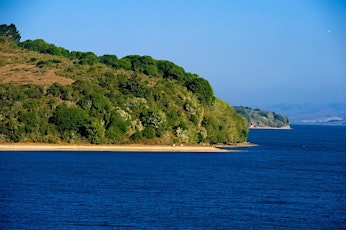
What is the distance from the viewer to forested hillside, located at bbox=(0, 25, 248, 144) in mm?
130125

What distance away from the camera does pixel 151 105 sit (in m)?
144

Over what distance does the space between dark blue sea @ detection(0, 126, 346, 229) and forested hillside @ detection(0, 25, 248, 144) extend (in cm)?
1847

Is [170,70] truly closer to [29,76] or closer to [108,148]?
[29,76]

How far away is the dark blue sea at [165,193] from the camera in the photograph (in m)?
52.4

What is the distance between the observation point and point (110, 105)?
13825cm

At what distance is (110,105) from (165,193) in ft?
238

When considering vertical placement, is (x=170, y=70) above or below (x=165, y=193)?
above

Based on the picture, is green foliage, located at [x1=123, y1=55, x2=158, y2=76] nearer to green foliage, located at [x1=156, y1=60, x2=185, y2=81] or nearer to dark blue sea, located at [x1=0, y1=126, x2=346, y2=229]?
green foliage, located at [x1=156, y1=60, x2=185, y2=81]

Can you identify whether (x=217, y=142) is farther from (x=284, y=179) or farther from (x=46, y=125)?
(x=284, y=179)

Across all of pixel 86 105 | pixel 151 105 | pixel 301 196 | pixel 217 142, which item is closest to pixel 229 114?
pixel 217 142

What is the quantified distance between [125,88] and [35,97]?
72.4ft

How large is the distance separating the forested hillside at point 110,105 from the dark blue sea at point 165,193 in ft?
60.6

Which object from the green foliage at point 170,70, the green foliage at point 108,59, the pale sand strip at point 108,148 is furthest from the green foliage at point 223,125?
the green foliage at point 108,59

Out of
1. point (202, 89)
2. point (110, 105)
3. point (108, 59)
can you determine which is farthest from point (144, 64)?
point (110, 105)
